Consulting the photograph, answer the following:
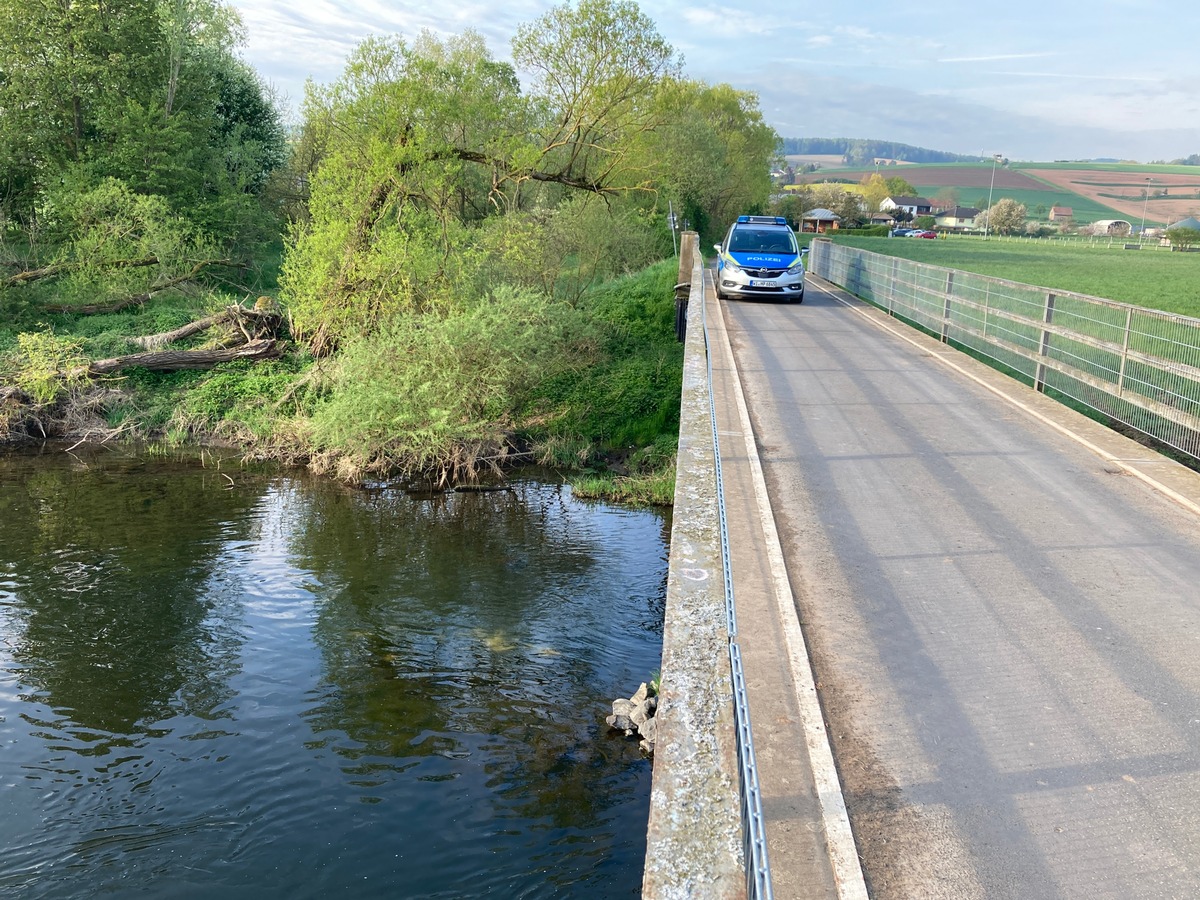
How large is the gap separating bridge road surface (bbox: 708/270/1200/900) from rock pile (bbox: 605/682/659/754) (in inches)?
85.8

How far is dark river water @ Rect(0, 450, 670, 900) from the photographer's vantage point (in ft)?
24.5

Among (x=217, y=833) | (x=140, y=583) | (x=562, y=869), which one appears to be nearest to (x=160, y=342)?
(x=140, y=583)

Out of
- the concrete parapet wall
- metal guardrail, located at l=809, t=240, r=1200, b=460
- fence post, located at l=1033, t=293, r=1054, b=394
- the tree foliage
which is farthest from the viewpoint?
the tree foliage

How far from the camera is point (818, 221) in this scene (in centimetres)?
11038

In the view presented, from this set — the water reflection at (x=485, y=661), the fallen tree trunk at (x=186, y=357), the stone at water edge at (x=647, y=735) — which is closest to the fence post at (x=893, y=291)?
the water reflection at (x=485, y=661)

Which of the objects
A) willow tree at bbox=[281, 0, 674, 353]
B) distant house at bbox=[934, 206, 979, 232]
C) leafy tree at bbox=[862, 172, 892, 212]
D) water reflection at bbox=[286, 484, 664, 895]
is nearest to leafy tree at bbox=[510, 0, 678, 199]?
willow tree at bbox=[281, 0, 674, 353]

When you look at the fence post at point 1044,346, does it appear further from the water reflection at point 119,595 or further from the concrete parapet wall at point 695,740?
the water reflection at point 119,595

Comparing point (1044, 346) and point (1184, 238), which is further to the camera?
point (1184, 238)

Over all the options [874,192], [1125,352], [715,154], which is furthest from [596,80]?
[874,192]

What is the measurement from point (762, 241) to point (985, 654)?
20405mm

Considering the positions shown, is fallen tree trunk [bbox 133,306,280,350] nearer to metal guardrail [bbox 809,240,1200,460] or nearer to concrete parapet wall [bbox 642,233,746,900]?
metal guardrail [bbox 809,240,1200,460]

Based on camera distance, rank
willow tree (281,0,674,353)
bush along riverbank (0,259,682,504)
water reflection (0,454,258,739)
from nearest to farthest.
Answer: water reflection (0,454,258,739) → bush along riverbank (0,259,682,504) → willow tree (281,0,674,353)

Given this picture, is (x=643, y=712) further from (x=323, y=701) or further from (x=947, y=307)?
(x=947, y=307)

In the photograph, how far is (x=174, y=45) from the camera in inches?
1303
